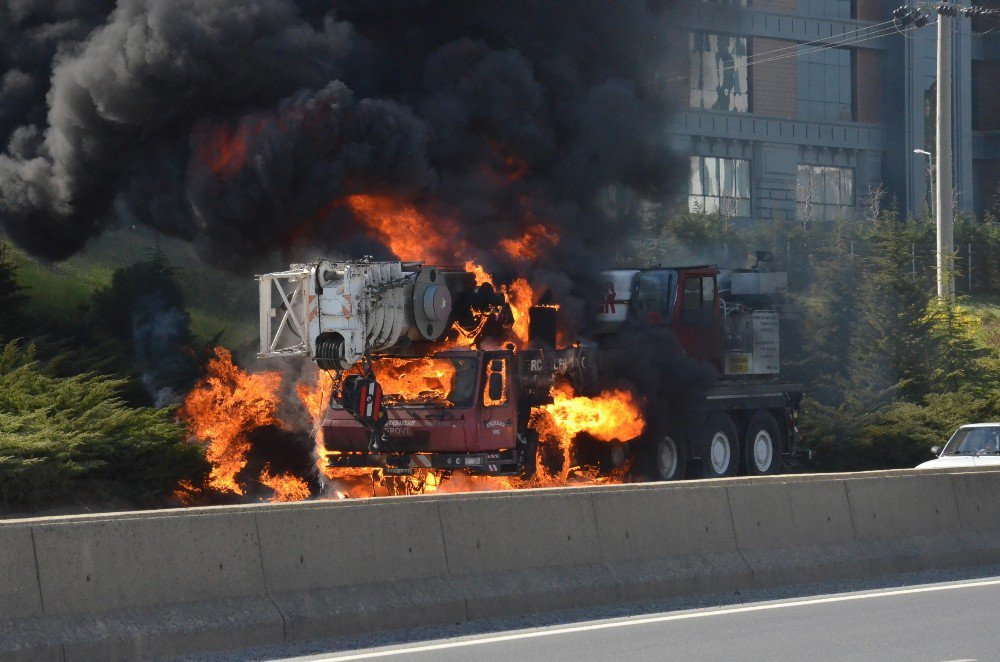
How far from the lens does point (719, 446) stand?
76.1 ft

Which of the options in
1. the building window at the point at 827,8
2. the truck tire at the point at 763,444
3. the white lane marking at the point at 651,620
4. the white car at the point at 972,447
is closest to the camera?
the white lane marking at the point at 651,620

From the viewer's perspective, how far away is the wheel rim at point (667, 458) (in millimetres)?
21906

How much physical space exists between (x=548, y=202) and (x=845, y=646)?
15.9m

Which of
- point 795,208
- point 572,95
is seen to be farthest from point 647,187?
point 795,208

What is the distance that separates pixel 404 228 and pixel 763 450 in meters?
6.71

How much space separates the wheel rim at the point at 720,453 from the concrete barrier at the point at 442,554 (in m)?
8.36

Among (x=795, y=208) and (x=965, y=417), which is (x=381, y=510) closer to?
(x=965, y=417)

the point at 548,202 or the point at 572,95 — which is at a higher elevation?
the point at 572,95

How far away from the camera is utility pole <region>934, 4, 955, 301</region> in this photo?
33.2 m

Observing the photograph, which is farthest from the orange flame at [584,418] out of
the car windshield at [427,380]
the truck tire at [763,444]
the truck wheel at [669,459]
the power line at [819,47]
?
the power line at [819,47]

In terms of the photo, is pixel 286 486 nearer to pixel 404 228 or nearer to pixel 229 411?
pixel 229 411

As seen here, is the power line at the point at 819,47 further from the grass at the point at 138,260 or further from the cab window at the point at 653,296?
the cab window at the point at 653,296

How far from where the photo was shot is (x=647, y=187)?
27.4 meters

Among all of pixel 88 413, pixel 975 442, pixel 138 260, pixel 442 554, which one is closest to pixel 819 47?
pixel 138 260
